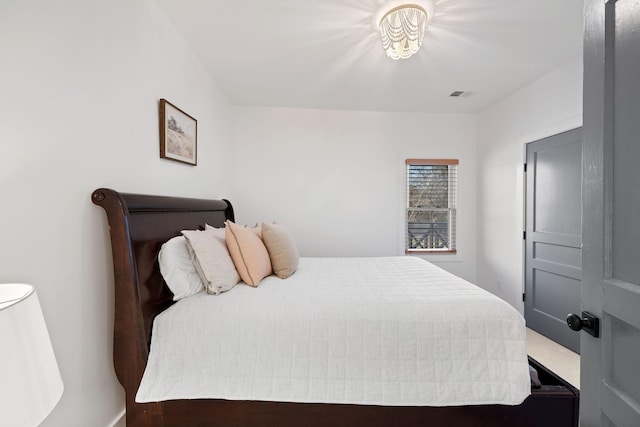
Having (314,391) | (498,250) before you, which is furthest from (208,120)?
(498,250)

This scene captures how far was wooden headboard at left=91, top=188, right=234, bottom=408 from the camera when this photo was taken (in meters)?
1.32

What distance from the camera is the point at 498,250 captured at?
3.53m

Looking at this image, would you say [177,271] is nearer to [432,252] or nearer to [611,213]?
[611,213]

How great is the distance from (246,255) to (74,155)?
101 centimetres

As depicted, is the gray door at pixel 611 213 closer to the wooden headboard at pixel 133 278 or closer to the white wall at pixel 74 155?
the wooden headboard at pixel 133 278

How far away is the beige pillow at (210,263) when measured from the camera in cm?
161

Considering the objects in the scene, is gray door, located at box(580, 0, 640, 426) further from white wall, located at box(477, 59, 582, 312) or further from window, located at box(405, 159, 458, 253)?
window, located at box(405, 159, 458, 253)

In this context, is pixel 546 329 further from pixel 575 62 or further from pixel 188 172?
pixel 188 172

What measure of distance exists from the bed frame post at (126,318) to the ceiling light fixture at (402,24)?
196 centimetres

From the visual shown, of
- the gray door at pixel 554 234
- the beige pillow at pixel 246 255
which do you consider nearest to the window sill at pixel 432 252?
the gray door at pixel 554 234

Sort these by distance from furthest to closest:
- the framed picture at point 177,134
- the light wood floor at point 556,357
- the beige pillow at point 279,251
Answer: the light wood floor at point 556,357 → the beige pillow at point 279,251 → the framed picture at point 177,134

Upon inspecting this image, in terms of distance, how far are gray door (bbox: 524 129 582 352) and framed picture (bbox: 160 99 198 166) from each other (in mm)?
3378

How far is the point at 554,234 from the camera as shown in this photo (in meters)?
2.77

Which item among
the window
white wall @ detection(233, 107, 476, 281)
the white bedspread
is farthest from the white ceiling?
the white bedspread
